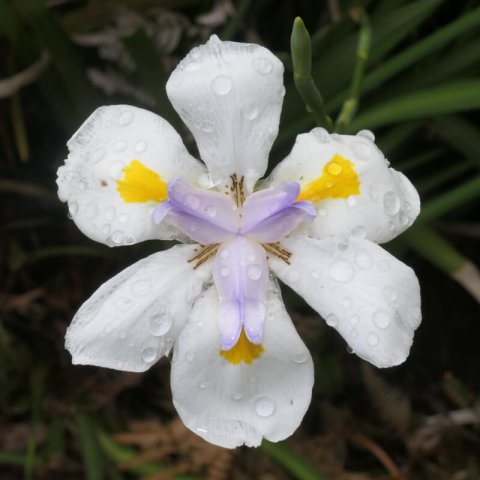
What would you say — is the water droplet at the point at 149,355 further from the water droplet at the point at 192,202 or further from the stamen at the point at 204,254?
the water droplet at the point at 192,202

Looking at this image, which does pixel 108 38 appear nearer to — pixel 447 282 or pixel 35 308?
pixel 35 308

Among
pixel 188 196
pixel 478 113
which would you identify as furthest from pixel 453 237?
pixel 188 196

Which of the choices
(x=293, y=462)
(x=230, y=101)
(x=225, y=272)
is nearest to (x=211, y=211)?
(x=225, y=272)

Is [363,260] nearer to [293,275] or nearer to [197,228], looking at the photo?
[293,275]

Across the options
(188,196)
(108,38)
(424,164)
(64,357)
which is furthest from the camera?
(64,357)

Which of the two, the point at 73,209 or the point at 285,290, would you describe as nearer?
the point at 73,209
